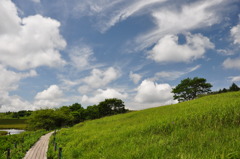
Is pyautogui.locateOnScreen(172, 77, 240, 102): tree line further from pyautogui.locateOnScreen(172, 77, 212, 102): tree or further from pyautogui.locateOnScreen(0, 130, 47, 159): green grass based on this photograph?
pyautogui.locateOnScreen(0, 130, 47, 159): green grass

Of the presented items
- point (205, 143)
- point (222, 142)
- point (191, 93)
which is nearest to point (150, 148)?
point (205, 143)

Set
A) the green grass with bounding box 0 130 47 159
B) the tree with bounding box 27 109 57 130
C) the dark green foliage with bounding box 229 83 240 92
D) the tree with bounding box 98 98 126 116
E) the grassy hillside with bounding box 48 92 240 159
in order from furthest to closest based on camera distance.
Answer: the tree with bounding box 98 98 126 116, the dark green foliage with bounding box 229 83 240 92, the tree with bounding box 27 109 57 130, the green grass with bounding box 0 130 47 159, the grassy hillside with bounding box 48 92 240 159

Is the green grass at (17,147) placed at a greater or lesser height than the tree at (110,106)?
lesser

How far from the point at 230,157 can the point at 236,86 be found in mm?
68238

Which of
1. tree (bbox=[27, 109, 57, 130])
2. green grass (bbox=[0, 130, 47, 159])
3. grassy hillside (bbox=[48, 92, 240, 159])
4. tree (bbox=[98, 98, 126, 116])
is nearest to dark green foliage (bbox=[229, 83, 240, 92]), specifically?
tree (bbox=[98, 98, 126, 116])

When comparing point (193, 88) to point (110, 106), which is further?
point (110, 106)

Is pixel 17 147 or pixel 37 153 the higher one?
pixel 17 147

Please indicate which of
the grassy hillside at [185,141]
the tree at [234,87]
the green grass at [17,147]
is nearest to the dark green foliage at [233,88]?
the tree at [234,87]

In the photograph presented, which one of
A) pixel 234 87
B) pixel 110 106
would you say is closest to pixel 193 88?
pixel 234 87

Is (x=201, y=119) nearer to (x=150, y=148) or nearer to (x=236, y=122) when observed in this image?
(x=236, y=122)

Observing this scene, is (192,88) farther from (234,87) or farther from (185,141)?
(185,141)

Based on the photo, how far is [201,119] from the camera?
35.2 feet

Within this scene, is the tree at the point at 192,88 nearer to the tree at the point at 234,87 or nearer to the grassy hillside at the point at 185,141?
the tree at the point at 234,87

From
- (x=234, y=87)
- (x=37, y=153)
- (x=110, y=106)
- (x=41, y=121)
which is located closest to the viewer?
(x=37, y=153)
